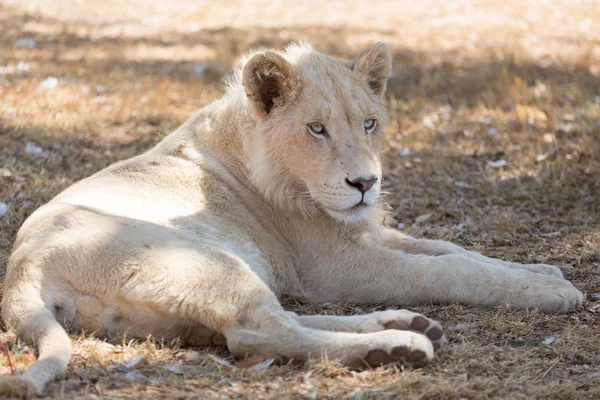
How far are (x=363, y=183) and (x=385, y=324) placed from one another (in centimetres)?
102

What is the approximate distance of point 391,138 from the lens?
31.9 ft

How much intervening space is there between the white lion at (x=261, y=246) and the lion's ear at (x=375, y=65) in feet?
0.05

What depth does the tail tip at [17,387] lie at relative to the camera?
10.9 feet

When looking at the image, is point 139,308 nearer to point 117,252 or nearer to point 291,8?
point 117,252

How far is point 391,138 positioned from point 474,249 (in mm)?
3443

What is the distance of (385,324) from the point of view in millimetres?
4105

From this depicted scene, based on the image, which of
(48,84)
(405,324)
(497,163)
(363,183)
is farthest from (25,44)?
(405,324)

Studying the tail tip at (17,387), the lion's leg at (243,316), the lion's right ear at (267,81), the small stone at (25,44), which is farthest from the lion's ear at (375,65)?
the small stone at (25,44)

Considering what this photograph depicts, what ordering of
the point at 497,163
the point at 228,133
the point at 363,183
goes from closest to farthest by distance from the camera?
the point at 363,183
the point at 228,133
the point at 497,163

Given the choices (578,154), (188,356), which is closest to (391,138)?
(578,154)

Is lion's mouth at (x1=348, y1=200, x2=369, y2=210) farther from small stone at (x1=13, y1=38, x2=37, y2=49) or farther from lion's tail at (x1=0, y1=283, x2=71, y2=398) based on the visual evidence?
small stone at (x1=13, y1=38, x2=37, y2=49)

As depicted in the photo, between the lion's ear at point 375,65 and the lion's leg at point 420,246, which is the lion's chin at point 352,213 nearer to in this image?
the lion's leg at point 420,246

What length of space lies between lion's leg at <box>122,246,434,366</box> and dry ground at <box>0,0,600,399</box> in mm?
97

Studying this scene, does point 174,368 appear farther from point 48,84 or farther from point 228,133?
point 48,84
